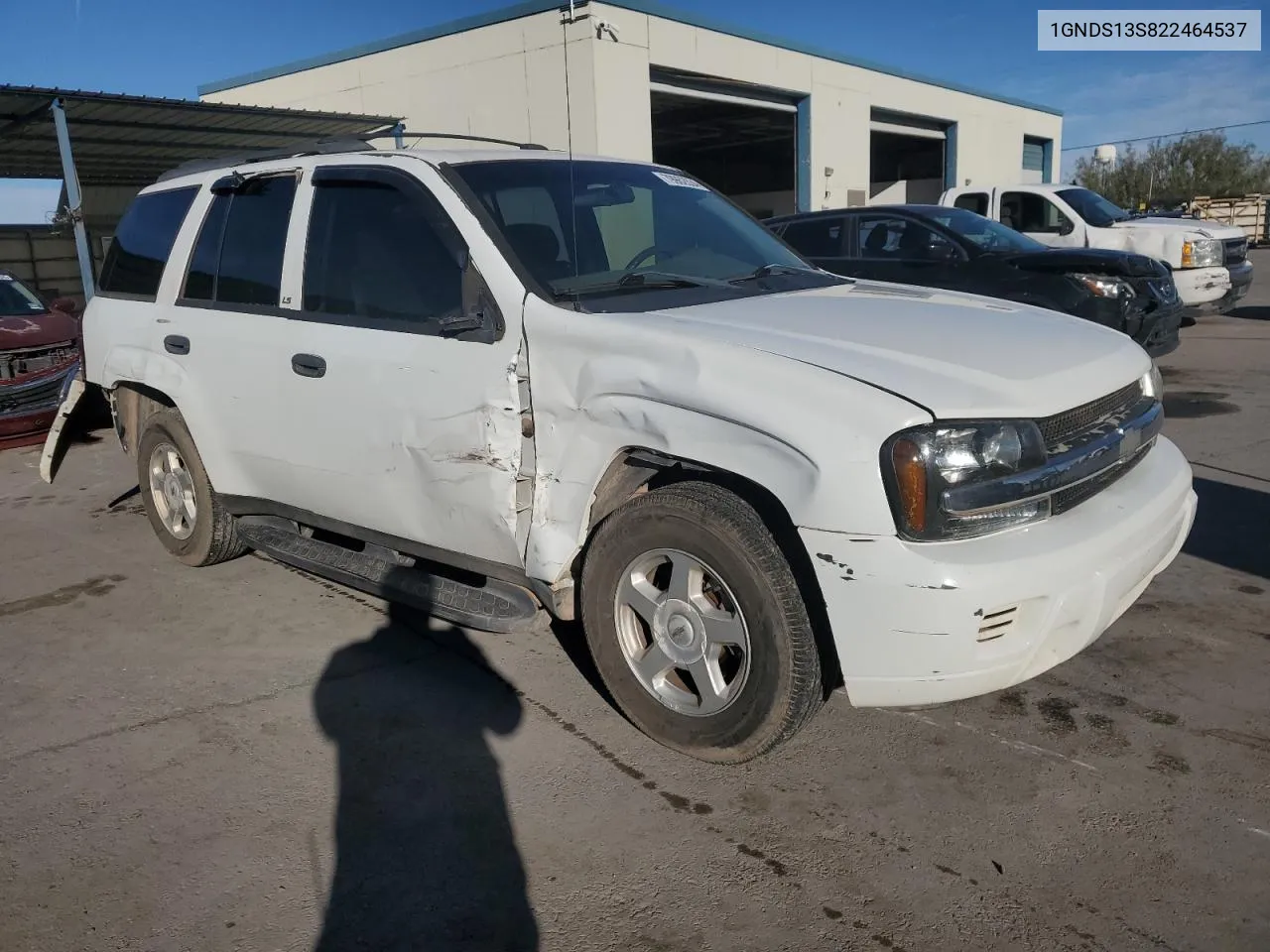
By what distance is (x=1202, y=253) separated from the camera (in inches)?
464

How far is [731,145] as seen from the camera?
3028 centimetres

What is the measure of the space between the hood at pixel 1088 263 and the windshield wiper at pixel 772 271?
5228mm

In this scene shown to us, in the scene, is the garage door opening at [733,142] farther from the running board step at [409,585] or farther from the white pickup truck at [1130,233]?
the running board step at [409,585]

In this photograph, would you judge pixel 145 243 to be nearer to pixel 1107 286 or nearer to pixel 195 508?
pixel 195 508

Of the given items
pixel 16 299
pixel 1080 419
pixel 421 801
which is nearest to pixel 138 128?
pixel 16 299

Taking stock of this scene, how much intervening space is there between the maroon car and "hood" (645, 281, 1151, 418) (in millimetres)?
6734

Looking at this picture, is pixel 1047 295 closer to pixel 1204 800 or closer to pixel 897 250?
pixel 897 250

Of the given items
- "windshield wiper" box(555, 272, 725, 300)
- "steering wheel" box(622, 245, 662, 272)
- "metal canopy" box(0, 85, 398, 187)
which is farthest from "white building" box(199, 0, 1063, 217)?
"windshield wiper" box(555, 272, 725, 300)

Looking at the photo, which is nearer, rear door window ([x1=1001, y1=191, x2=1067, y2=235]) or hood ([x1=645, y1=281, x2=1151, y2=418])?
hood ([x1=645, y1=281, x2=1151, y2=418])

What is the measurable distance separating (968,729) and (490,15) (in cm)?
1586

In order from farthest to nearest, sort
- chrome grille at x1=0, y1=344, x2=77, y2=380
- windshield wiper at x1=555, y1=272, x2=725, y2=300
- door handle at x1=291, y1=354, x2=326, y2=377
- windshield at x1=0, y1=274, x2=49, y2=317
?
windshield at x1=0, y1=274, x2=49, y2=317, chrome grille at x1=0, y1=344, x2=77, y2=380, door handle at x1=291, y1=354, x2=326, y2=377, windshield wiper at x1=555, y1=272, x2=725, y2=300

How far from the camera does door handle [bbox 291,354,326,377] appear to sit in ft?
12.6

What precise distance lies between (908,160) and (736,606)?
31658 mm

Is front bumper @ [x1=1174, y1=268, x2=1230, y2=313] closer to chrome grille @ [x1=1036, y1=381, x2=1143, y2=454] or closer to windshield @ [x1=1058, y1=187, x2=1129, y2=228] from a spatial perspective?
windshield @ [x1=1058, y1=187, x2=1129, y2=228]
